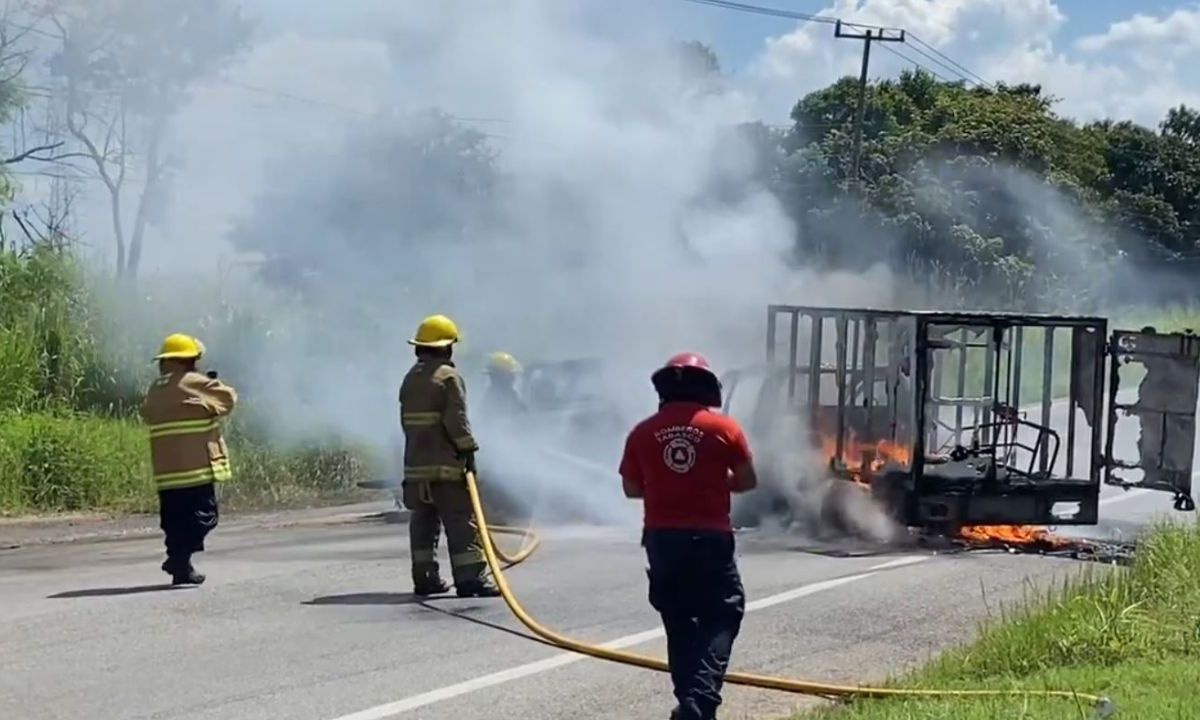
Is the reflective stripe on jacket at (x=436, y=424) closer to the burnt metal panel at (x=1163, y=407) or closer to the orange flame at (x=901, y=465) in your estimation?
the orange flame at (x=901, y=465)

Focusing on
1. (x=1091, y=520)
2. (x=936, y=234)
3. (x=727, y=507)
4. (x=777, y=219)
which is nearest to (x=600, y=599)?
(x=727, y=507)

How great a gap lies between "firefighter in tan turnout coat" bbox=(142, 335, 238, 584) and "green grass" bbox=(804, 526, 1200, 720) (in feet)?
16.6

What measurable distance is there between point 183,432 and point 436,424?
177 centimetres

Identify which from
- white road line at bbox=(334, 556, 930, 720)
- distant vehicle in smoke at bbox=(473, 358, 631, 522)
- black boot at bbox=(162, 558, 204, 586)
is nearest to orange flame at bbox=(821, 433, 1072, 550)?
distant vehicle in smoke at bbox=(473, 358, 631, 522)

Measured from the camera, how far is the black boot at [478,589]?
10.3 m

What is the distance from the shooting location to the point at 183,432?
34.7ft

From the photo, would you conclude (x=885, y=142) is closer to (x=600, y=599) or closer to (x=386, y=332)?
(x=386, y=332)

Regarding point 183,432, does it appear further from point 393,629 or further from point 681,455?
point 681,455

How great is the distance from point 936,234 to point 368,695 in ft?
104

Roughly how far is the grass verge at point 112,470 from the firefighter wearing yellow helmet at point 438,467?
633cm

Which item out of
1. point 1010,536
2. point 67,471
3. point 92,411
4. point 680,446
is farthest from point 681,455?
point 92,411

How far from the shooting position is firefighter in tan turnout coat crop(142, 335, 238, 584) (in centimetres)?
1050

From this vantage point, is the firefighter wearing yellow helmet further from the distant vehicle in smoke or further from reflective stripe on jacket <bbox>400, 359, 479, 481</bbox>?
the distant vehicle in smoke

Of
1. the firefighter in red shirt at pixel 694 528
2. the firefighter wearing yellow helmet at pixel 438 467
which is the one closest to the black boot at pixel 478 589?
the firefighter wearing yellow helmet at pixel 438 467
